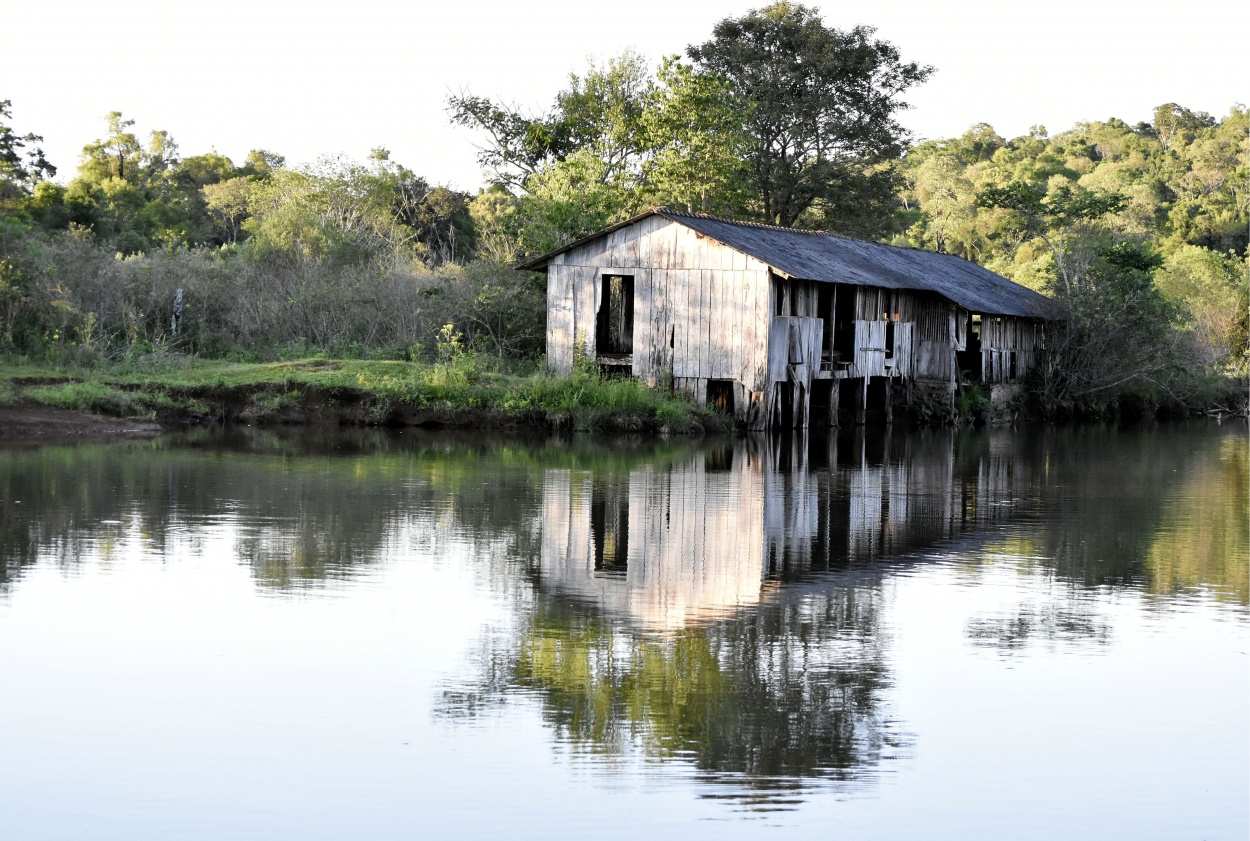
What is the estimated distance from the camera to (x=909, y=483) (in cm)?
2023

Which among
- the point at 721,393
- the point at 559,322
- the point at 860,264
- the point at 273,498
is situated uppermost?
the point at 860,264


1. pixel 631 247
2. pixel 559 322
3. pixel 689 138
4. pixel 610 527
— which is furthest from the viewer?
pixel 689 138

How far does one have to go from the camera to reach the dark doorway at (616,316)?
32.3 m

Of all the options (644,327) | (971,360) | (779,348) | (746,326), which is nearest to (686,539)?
(746,326)

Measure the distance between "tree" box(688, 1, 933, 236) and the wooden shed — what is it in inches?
455

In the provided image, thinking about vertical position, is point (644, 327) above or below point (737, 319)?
below

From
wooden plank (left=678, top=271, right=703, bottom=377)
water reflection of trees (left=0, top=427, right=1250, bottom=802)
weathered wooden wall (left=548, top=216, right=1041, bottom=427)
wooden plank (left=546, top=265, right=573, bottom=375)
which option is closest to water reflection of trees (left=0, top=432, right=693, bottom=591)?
water reflection of trees (left=0, top=427, right=1250, bottom=802)

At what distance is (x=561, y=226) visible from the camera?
3544cm

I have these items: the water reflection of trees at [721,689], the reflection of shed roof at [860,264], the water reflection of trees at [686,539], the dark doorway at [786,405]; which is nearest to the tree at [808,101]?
the reflection of shed roof at [860,264]

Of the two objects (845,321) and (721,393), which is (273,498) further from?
(845,321)

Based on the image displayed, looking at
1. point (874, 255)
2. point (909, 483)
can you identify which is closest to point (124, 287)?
point (874, 255)

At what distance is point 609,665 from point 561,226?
27178 millimetres

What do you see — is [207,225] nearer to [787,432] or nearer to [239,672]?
[787,432]

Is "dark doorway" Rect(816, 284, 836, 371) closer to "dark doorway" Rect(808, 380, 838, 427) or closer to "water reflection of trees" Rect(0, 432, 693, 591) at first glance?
"dark doorway" Rect(808, 380, 838, 427)
